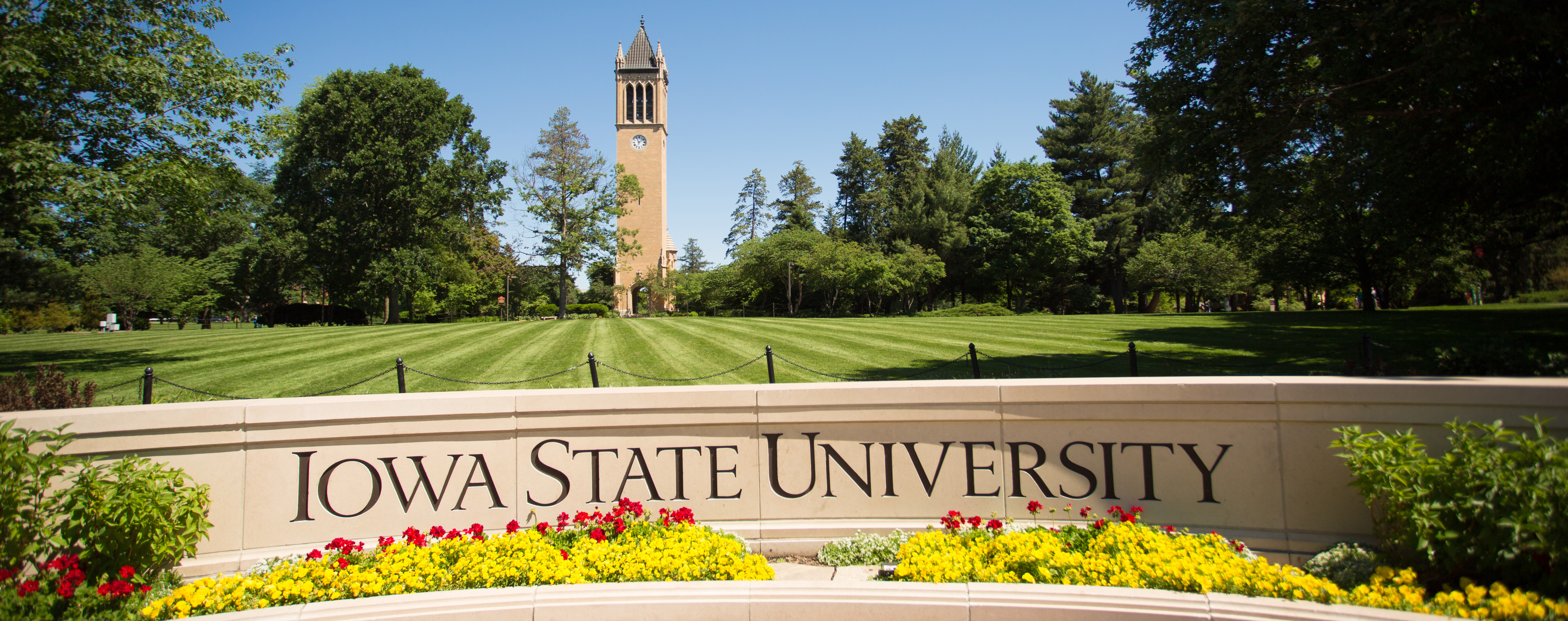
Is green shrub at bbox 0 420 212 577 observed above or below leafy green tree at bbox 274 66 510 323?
below

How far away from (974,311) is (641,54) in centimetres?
4221

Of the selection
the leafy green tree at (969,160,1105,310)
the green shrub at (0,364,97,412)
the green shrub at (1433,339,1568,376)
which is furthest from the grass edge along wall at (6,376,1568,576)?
the leafy green tree at (969,160,1105,310)

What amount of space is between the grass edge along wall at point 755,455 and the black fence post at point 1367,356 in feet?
22.0

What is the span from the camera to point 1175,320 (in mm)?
28969

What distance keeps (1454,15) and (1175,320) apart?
21064 millimetres

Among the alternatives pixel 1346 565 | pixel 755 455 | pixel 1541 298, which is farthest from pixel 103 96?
pixel 1541 298

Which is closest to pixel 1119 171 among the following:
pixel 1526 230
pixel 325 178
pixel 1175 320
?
pixel 1175 320

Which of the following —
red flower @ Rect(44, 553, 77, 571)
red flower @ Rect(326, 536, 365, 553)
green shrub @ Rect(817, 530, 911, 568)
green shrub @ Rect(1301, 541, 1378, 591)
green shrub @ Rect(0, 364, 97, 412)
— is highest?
green shrub @ Rect(0, 364, 97, 412)

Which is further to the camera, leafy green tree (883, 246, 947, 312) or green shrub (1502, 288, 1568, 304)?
leafy green tree (883, 246, 947, 312)

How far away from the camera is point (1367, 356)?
9953mm

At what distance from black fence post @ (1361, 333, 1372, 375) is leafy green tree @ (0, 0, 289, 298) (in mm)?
21837

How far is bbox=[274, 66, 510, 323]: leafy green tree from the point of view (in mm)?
34969

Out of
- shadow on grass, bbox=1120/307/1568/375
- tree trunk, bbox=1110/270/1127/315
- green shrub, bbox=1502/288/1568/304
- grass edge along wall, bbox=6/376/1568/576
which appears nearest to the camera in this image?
grass edge along wall, bbox=6/376/1568/576

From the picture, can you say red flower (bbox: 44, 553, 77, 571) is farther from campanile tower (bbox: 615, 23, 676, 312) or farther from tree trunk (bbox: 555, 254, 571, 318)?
campanile tower (bbox: 615, 23, 676, 312)
